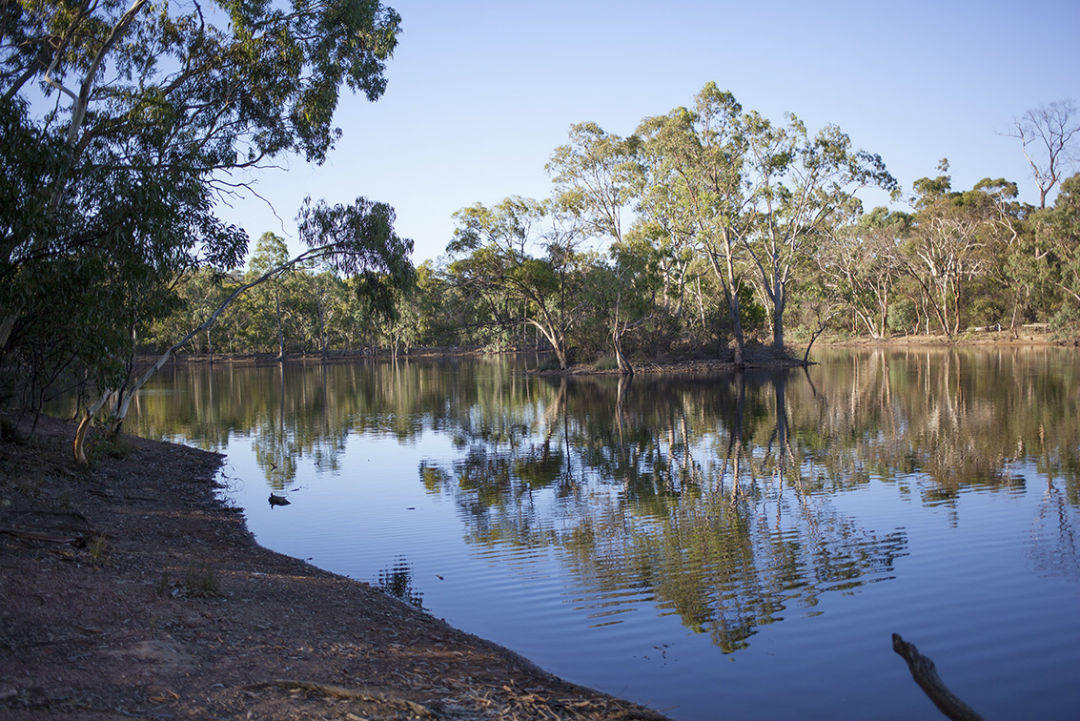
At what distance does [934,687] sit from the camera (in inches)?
189

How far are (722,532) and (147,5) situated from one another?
1450 cm

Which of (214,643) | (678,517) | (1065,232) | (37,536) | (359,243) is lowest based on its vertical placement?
(678,517)

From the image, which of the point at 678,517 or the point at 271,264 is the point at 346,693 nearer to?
the point at 678,517

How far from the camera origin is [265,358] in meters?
81.0

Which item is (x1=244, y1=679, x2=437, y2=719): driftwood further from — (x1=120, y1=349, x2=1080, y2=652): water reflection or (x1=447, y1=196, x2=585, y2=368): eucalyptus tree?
(x1=447, y1=196, x2=585, y2=368): eucalyptus tree

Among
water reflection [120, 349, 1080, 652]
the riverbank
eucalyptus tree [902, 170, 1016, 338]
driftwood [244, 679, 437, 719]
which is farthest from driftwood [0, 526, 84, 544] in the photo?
eucalyptus tree [902, 170, 1016, 338]

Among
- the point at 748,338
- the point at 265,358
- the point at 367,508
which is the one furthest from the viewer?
the point at 265,358

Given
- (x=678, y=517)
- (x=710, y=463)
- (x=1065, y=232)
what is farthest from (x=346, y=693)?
(x=1065, y=232)

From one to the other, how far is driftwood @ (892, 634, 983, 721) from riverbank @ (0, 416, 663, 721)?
171 centimetres

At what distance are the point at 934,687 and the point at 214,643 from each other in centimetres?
490

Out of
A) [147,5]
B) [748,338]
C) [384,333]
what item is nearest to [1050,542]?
[147,5]

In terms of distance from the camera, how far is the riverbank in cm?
494

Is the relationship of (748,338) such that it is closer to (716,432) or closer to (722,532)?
(716,432)

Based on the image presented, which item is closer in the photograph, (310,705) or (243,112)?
(310,705)
